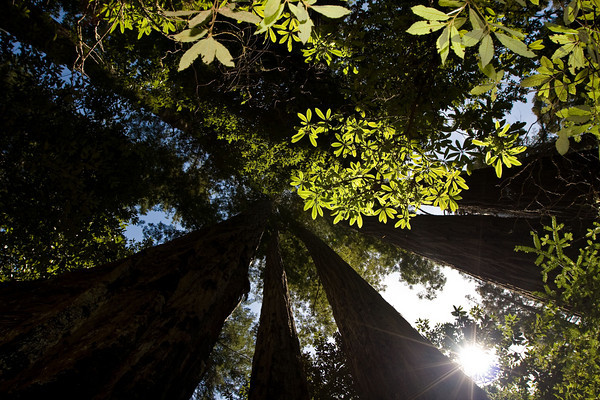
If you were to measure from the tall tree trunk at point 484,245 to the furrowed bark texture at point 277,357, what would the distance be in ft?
7.70

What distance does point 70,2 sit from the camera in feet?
16.9

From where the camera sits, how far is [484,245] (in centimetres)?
347

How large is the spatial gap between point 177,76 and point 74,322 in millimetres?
5055

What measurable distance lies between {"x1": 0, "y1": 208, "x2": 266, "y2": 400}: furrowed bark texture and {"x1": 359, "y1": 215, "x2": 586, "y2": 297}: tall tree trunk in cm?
299

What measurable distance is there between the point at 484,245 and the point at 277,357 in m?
2.87

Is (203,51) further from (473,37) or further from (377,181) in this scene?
(377,181)

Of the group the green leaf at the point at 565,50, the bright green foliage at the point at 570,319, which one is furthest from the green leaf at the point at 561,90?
the bright green foliage at the point at 570,319

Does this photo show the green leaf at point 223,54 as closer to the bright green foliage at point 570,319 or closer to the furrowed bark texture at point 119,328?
the furrowed bark texture at point 119,328

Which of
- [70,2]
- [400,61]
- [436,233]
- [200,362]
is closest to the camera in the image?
[200,362]

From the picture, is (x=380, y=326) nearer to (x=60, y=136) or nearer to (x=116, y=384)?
(x=116, y=384)

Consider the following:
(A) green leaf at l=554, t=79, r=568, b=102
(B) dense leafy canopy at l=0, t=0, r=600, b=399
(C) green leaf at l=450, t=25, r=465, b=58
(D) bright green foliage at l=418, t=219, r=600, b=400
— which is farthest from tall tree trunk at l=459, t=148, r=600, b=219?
(C) green leaf at l=450, t=25, r=465, b=58

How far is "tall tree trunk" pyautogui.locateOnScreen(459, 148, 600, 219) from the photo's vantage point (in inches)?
99.4

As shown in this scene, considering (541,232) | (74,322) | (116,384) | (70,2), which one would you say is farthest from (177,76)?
(541,232)

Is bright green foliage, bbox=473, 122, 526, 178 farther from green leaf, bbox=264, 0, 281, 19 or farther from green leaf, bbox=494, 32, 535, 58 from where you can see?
green leaf, bbox=264, 0, 281, 19
